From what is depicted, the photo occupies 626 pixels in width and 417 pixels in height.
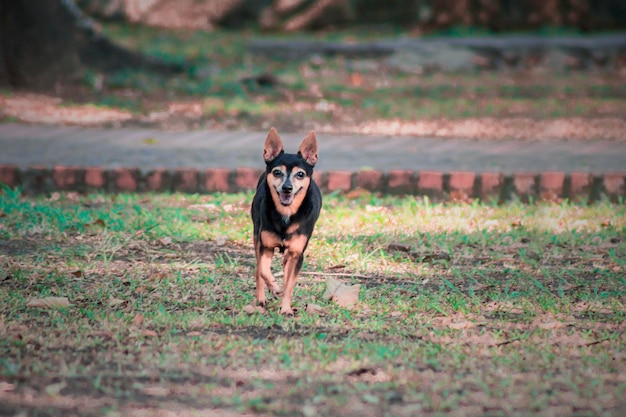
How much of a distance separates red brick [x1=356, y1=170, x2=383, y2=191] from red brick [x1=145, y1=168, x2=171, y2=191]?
50.8 inches

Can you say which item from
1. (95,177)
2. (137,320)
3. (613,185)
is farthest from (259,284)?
(613,185)

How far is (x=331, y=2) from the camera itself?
16.6m

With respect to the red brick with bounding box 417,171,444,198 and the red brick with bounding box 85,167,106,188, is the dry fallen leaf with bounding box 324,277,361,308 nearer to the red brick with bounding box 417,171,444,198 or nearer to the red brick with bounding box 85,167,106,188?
the red brick with bounding box 417,171,444,198

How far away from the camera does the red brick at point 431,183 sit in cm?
685

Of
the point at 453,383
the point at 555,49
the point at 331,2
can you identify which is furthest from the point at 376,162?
the point at 331,2

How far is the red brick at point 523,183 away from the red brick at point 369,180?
91 cm

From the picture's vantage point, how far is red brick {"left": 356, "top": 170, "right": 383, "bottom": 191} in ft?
22.7

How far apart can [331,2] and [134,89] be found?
6.16 m

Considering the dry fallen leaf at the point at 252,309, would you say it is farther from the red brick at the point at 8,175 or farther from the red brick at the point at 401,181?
the red brick at the point at 8,175

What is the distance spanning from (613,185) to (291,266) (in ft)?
11.0

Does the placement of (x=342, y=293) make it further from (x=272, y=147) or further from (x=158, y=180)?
(x=158, y=180)

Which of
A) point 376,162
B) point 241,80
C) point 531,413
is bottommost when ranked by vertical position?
point 531,413

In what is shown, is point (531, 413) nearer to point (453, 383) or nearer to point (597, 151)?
point (453, 383)

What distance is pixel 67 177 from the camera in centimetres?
679
